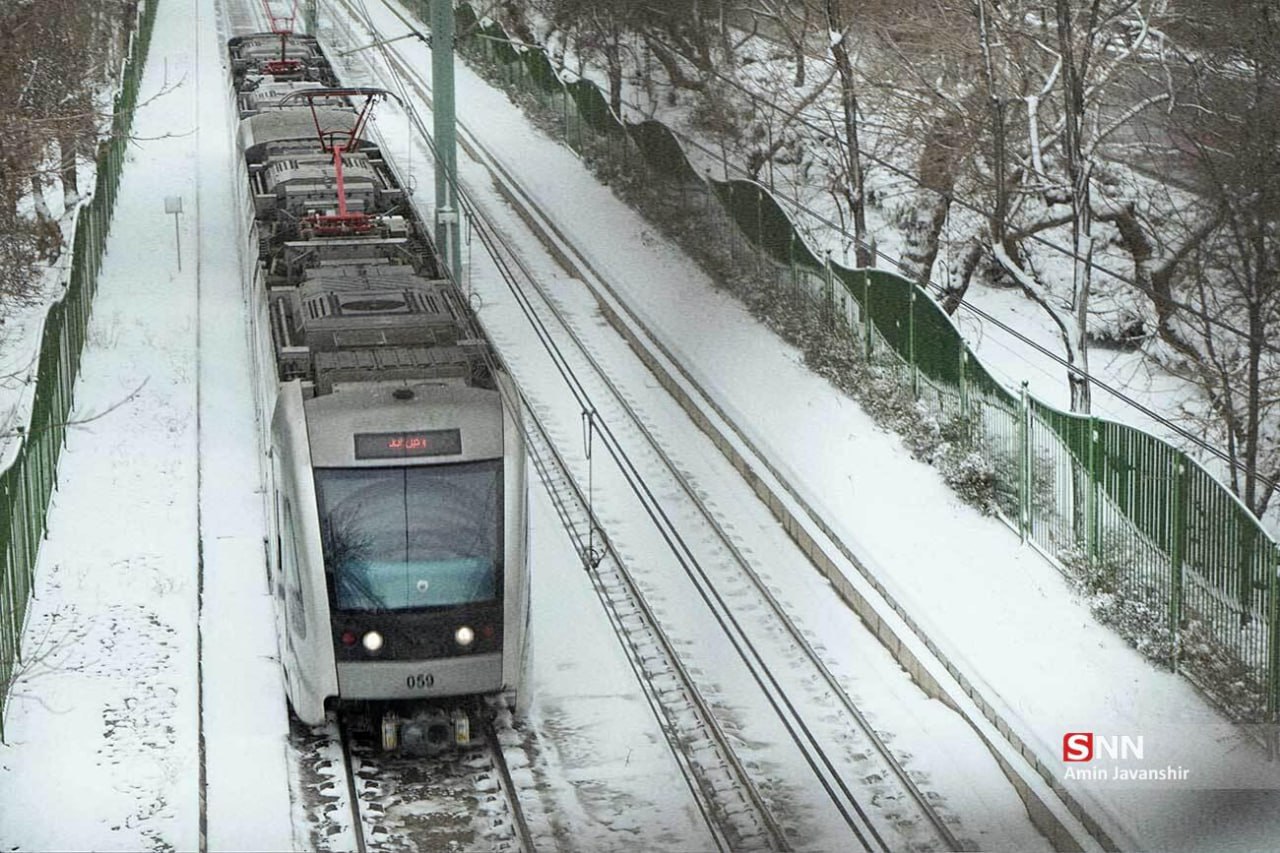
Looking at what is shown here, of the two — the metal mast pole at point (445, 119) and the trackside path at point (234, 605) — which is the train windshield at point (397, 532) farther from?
the metal mast pole at point (445, 119)

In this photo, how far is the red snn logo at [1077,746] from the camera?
9.59 m

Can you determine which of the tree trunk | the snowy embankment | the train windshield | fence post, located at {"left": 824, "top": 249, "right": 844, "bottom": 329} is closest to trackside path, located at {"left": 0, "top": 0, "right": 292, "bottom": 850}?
the train windshield

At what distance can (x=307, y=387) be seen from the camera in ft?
33.2

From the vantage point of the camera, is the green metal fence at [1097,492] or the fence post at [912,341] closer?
the green metal fence at [1097,492]

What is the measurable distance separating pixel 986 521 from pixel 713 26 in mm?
13725

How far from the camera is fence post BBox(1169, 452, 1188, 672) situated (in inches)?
439

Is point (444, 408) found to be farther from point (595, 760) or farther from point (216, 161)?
point (216, 161)

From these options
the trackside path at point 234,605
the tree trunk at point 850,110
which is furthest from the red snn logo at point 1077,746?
the tree trunk at point 850,110

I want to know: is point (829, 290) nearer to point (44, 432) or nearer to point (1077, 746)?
point (44, 432)

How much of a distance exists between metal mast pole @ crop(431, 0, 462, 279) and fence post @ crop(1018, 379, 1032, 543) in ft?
24.7

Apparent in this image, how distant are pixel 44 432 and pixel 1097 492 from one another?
778 cm

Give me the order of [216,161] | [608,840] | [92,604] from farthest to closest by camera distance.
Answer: [216,161] < [92,604] < [608,840]

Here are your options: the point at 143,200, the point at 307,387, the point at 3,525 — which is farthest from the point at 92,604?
the point at 143,200

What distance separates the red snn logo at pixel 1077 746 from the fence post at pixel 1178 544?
1.54 m
